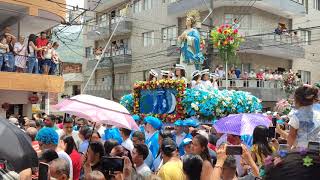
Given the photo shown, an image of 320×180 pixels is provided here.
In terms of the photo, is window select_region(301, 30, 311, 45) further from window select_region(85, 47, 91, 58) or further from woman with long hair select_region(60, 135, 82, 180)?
woman with long hair select_region(60, 135, 82, 180)

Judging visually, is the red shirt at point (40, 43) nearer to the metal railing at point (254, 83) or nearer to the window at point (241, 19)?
the metal railing at point (254, 83)

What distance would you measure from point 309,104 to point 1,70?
13.8 meters

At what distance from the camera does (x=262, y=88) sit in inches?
1150

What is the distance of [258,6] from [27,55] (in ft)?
58.0

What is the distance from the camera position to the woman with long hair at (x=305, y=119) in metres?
4.81

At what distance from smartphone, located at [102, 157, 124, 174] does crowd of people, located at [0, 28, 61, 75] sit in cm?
1256

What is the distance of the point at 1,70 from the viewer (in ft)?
55.0

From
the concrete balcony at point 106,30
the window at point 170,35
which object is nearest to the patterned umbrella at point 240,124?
the window at point 170,35

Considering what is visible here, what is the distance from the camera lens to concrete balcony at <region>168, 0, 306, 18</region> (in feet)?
96.7

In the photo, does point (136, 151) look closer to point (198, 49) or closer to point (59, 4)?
point (198, 49)

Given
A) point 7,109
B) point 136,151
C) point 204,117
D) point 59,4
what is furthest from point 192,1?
point 136,151

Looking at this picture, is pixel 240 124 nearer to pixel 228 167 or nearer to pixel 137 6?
pixel 228 167

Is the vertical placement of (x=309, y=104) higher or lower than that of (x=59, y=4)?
lower

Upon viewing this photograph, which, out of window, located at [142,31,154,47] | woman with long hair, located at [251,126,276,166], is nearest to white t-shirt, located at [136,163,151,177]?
woman with long hair, located at [251,126,276,166]
